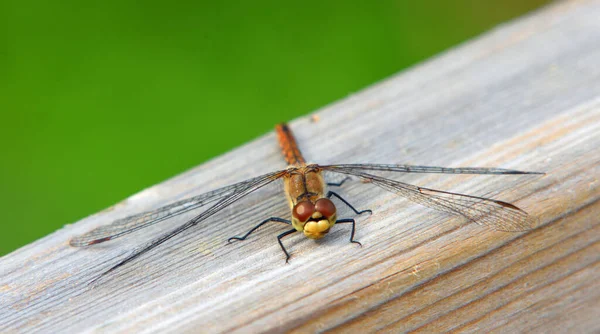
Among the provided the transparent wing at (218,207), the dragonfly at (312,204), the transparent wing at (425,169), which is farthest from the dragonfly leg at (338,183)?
the transparent wing at (218,207)

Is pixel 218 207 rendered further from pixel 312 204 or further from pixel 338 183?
pixel 338 183

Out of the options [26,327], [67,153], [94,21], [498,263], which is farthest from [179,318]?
[94,21]

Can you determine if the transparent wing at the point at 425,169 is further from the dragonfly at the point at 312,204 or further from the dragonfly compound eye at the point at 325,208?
the dragonfly compound eye at the point at 325,208

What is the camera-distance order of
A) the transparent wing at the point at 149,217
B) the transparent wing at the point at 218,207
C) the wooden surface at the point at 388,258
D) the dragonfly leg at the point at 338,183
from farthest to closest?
the dragonfly leg at the point at 338,183
the transparent wing at the point at 149,217
the transparent wing at the point at 218,207
the wooden surface at the point at 388,258

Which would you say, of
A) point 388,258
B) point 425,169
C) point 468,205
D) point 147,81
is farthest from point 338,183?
point 147,81

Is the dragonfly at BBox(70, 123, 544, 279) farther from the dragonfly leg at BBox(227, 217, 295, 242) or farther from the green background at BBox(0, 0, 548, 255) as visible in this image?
the green background at BBox(0, 0, 548, 255)

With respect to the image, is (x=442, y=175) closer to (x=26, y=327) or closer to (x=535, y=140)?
(x=535, y=140)
